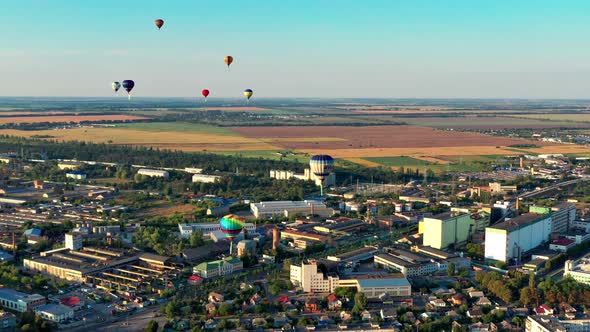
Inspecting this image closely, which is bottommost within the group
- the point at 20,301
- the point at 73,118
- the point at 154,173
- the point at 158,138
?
the point at 20,301

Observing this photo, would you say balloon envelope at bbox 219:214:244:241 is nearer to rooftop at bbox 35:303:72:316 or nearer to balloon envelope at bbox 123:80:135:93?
rooftop at bbox 35:303:72:316

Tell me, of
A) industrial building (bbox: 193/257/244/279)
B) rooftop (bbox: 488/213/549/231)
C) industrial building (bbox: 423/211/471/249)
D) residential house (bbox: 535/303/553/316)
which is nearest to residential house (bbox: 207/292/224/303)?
industrial building (bbox: 193/257/244/279)

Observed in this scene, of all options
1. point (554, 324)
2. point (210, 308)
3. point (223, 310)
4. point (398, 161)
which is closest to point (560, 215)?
point (554, 324)

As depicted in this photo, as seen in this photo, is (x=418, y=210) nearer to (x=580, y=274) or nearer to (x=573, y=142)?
(x=580, y=274)

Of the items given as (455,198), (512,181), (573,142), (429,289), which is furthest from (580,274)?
(573,142)

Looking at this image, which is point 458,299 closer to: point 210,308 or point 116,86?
point 210,308

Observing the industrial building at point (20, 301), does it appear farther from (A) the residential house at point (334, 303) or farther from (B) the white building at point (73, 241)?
(A) the residential house at point (334, 303)

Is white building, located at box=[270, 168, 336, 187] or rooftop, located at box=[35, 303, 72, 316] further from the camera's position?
white building, located at box=[270, 168, 336, 187]
